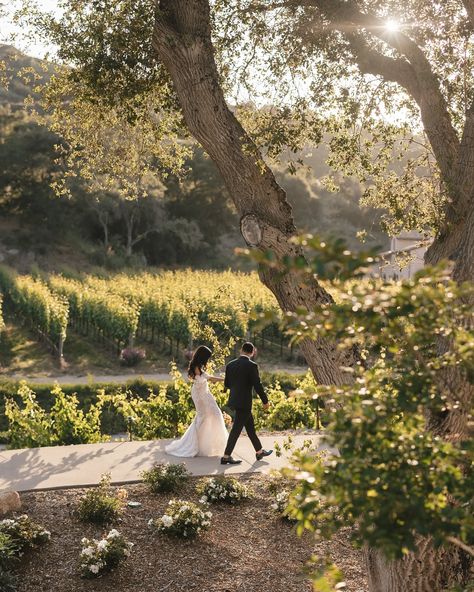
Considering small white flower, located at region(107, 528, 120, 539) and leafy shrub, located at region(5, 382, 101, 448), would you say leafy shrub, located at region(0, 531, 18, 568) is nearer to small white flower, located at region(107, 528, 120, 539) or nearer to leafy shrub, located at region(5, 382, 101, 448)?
small white flower, located at region(107, 528, 120, 539)

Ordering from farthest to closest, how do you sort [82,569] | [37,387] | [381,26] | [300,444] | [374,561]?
[37,387] → [300,444] → [381,26] → [82,569] → [374,561]

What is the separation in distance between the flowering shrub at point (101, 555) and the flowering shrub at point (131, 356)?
15.5 metres

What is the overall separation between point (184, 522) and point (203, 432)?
9.18 ft

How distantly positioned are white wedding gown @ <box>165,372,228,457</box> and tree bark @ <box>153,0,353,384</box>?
383 centimetres

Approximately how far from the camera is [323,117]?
24.7ft

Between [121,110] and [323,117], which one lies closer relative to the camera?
[323,117]

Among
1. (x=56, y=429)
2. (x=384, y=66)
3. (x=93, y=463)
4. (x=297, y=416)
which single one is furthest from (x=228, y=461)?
(x=384, y=66)

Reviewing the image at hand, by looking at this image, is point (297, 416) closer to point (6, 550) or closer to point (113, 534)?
point (113, 534)

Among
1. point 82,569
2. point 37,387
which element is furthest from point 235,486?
point 37,387

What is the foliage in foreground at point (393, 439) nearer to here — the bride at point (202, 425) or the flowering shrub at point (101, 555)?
the flowering shrub at point (101, 555)

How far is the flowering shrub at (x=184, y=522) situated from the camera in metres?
6.78

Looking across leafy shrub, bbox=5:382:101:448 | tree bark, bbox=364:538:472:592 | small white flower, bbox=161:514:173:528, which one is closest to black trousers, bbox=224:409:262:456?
leafy shrub, bbox=5:382:101:448

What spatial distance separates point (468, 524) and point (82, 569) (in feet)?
13.8

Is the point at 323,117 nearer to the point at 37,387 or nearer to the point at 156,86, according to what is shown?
the point at 156,86
